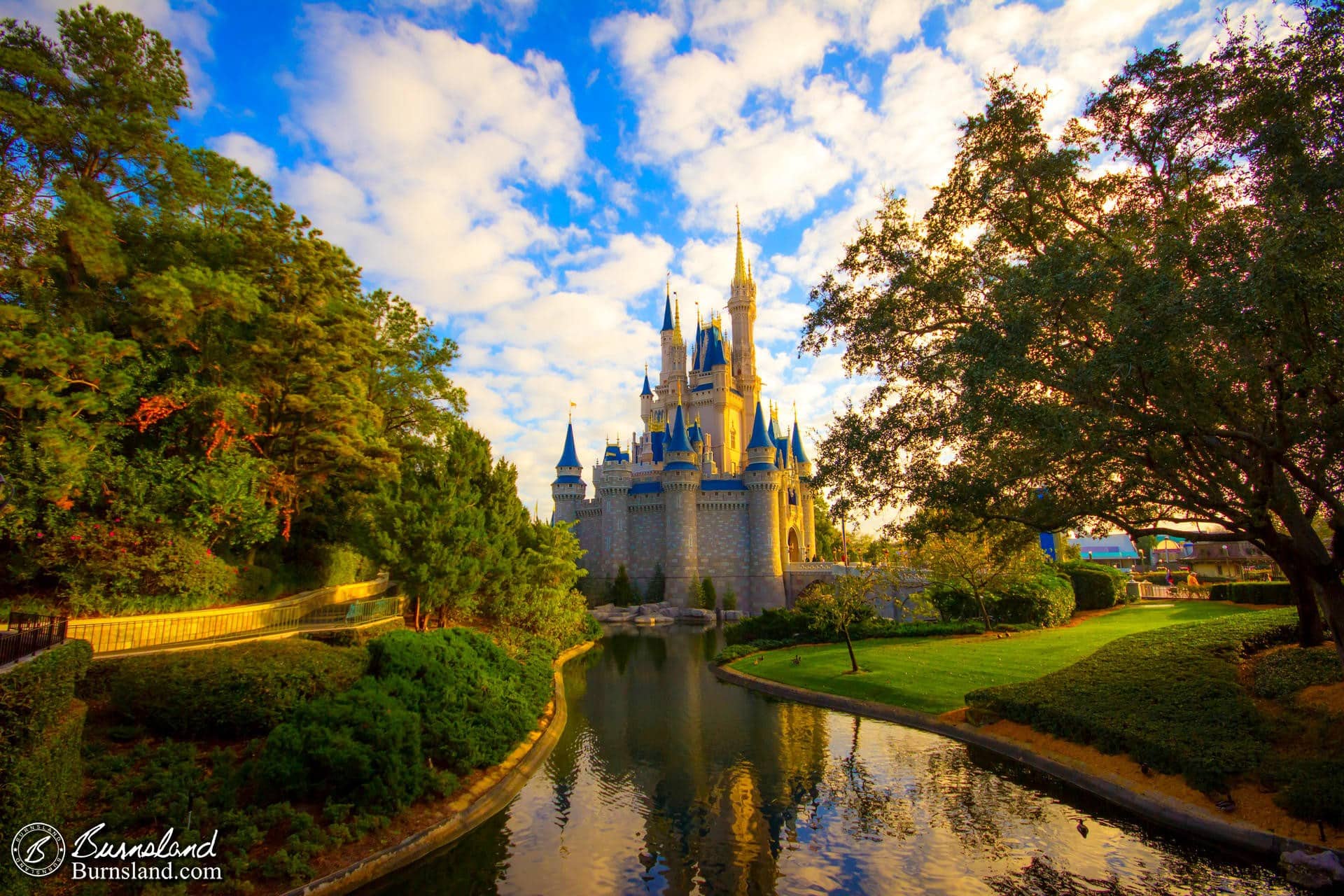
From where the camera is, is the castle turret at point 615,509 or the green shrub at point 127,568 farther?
the castle turret at point 615,509

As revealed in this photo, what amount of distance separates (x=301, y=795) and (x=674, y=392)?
63.7m

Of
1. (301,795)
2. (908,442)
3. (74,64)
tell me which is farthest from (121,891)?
(74,64)

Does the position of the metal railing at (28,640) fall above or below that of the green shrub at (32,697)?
above

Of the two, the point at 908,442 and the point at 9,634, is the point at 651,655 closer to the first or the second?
the point at 908,442

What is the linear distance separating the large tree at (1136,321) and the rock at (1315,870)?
13.2 ft

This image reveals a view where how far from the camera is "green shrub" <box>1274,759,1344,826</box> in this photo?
883 cm

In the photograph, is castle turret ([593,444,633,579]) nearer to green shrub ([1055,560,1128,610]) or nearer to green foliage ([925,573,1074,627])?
green foliage ([925,573,1074,627])

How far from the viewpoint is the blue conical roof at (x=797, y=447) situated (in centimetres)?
6822

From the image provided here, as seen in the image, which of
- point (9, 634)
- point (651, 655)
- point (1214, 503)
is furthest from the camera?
point (651, 655)

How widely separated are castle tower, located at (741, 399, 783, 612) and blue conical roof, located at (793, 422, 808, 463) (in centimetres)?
829

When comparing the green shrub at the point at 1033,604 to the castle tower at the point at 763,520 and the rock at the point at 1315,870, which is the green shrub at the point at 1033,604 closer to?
the rock at the point at 1315,870

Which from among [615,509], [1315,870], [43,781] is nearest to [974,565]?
[1315,870]

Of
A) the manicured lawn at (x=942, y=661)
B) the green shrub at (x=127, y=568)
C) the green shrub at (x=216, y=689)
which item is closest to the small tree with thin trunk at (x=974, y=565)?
the manicured lawn at (x=942, y=661)

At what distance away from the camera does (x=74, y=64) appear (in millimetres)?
14281
